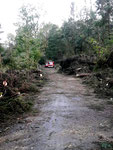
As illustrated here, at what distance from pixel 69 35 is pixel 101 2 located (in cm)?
1347

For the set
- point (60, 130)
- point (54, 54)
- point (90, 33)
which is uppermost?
point (90, 33)

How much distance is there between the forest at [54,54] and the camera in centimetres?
818

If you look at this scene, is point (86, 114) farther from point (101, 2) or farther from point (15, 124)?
point (101, 2)

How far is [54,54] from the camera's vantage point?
51.7m

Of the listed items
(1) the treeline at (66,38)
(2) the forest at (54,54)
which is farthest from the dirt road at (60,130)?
(1) the treeline at (66,38)

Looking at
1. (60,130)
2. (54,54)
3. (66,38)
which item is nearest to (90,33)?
(66,38)

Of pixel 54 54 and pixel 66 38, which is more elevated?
pixel 66 38

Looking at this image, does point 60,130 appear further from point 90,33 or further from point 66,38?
point 66,38

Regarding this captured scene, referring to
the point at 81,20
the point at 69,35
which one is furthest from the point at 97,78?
the point at 69,35

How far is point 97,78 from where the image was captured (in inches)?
544

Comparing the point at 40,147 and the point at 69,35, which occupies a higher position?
the point at 69,35

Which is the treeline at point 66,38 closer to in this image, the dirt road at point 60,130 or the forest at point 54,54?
the forest at point 54,54

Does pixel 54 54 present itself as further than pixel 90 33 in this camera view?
Yes

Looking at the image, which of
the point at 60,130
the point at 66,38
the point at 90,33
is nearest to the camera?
the point at 60,130
